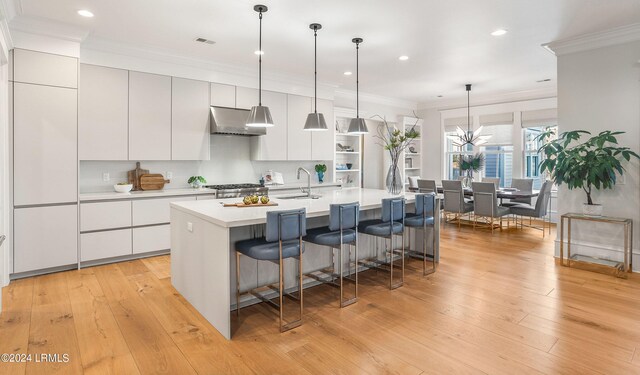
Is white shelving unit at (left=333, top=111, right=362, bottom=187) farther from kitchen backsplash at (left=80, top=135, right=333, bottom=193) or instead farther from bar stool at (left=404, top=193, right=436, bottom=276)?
bar stool at (left=404, top=193, right=436, bottom=276)

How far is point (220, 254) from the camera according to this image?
268 centimetres

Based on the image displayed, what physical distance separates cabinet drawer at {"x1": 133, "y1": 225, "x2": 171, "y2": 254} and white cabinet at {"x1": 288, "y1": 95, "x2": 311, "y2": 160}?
2.42 metres

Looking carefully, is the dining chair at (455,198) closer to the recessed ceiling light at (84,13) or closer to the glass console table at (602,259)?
the glass console table at (602,259)

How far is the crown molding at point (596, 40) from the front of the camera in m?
4.07

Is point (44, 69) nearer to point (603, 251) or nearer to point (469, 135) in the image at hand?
point (603, 251)

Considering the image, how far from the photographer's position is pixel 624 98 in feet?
13.7

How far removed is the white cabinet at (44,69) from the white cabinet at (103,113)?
0.28 m

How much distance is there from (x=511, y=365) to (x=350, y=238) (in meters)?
1.52

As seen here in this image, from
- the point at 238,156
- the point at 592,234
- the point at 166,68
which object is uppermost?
the point at 166,68

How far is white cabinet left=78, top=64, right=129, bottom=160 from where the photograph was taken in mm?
4395

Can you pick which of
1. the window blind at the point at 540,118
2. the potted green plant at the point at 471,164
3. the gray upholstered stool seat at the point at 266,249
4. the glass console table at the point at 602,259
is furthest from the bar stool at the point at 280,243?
the window blind at the point at 540,118

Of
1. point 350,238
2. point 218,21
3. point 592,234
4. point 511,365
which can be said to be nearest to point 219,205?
point 350,238

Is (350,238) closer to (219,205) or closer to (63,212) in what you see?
(219,205)

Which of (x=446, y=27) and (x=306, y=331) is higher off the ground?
(x=446, y=27)
